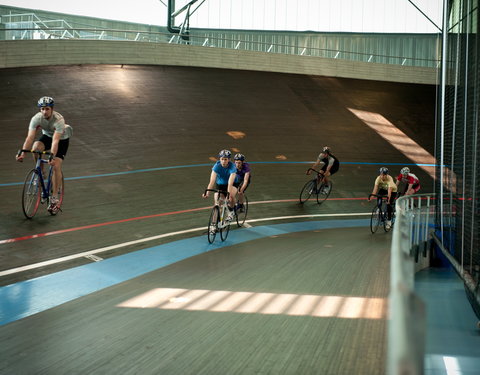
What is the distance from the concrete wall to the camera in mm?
18234

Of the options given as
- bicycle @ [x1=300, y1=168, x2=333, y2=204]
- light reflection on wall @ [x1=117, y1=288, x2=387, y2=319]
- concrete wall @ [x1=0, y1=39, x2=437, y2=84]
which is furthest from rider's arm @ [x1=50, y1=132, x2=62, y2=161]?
concrete wall @ [x1=0, y1=39, x2=437, y2=84]

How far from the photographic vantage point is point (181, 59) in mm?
21469

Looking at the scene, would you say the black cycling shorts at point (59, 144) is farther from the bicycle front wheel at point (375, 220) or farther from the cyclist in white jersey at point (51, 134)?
the bicycle front wheel at point (375, 220)

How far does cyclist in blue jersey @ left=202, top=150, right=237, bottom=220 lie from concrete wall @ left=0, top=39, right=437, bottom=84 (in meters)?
12.0

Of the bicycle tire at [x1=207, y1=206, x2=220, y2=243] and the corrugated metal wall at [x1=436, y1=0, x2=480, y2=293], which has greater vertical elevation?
the corrugated metal wall at [x1=436, y1=0, x2=480, y2=293]

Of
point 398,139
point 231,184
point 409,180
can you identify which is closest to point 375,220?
point 409,180

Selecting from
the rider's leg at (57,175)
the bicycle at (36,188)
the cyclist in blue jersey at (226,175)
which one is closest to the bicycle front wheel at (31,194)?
the bicycle at (36,188)

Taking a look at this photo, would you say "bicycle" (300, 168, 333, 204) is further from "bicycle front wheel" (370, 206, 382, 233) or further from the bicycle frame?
the bicycle frame

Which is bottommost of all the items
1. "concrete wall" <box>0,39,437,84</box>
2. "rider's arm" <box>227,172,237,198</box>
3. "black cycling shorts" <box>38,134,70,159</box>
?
Result: "rider's arm" <box>227,172,237,198</box>

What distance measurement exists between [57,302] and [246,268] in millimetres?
2466

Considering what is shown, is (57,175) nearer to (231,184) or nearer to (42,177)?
(42,177)

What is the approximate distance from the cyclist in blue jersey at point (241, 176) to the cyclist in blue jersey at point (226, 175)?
0.38 meters

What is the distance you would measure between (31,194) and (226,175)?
292 cm

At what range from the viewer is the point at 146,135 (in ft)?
51.7
